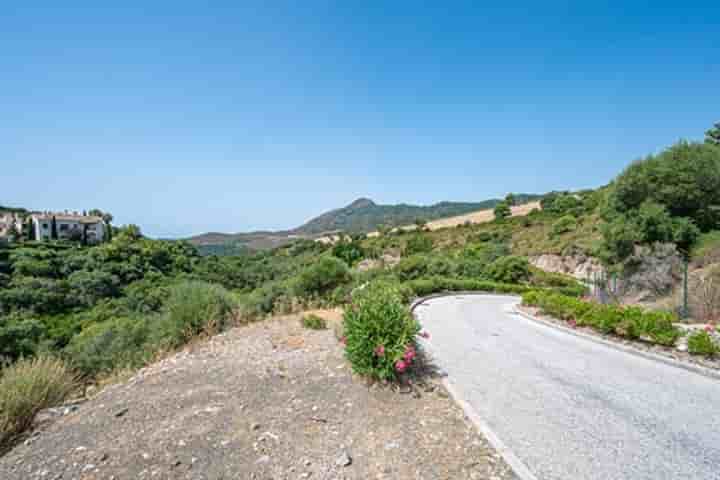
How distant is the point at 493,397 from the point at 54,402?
6.07 metres

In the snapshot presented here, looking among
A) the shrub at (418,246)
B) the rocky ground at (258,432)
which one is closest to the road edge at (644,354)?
the rocky ground at (258,432)

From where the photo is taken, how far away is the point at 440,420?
344 cm

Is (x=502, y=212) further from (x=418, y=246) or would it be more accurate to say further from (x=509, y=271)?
(x=509, y=271)

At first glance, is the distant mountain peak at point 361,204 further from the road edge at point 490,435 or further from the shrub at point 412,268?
the road edge at point 490,435

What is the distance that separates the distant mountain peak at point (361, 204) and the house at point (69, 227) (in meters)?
129

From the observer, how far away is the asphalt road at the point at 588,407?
2.79 meters

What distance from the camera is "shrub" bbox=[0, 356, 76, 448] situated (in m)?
3.30

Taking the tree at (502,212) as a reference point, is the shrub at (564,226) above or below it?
below

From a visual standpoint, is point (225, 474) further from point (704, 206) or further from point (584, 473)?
point (704, 206)

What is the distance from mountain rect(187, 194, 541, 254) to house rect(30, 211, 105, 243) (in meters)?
30.7

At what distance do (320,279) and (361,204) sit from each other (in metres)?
171

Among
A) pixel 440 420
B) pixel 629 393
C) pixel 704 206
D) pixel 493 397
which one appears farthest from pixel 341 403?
pixel 704 206

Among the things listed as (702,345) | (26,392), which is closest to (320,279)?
(26,392)

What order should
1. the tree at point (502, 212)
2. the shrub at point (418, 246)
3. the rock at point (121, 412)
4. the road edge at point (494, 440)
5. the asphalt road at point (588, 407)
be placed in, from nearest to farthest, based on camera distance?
the road edge at point (494, 440)
the asphalt road at point (588, 407)
the rock at point (121, 412)
the shrub at point (418, 246)
the tree at point (502, 212)
